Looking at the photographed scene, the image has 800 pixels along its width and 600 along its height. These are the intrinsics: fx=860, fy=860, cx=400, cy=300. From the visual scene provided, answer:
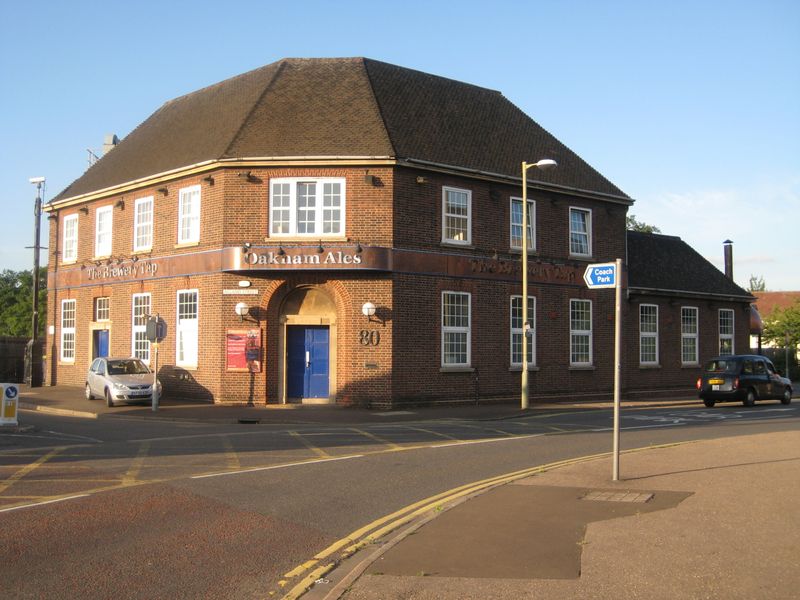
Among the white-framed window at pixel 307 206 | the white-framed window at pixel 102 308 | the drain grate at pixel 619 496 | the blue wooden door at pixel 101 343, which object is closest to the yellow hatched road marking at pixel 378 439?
the drain grate at pixel 619 496

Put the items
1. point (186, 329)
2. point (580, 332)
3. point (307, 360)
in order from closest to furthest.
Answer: point (307, 360) → point (186, 329) → point (580, 332)

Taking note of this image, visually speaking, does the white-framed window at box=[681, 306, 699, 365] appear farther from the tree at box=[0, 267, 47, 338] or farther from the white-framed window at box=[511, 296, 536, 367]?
the tree at box=[0, 267, 47, 338]

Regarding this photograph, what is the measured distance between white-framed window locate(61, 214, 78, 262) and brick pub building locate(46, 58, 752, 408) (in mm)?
117

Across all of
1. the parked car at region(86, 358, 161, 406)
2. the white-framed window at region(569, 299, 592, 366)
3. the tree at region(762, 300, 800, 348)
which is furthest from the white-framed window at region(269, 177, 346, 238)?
the tree at region(762, 300, 800, 348)

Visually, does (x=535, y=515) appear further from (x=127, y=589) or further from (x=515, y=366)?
(x=515, y=366)

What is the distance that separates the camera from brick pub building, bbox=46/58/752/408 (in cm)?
2581

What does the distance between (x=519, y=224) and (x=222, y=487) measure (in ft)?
65.6

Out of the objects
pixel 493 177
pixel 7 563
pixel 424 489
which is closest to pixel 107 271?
pixel 493 177

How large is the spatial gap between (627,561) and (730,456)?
768 centimetres

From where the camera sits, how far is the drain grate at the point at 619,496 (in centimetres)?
1010

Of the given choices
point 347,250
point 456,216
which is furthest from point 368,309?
point 456,216

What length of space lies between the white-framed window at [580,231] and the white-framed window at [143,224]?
14918 millimetres

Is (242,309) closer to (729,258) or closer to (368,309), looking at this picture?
(368,309)

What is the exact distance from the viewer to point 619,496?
34.0ft
